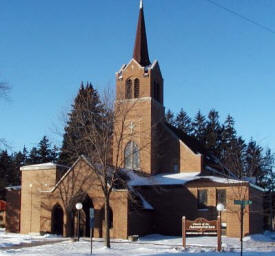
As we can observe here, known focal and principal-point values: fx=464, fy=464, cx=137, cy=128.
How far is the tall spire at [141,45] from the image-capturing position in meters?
48.6

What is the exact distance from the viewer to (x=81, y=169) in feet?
126

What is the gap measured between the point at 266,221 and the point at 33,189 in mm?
40225

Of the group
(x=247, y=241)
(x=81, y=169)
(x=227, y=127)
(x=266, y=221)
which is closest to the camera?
(x=247, y=241)

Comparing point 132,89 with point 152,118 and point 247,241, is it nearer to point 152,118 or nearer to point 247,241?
point 152,118

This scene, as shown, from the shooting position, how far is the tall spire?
48562 millimetres

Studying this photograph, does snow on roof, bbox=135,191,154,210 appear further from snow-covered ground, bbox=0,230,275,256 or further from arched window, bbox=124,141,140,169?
snow-covered ground, bbox=0,230,275,256

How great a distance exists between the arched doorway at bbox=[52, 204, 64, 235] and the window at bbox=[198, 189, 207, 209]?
11842 mm

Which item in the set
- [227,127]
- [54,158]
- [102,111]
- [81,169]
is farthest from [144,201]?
[227,127]

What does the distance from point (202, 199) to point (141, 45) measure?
18112 millimetres

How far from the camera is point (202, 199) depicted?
4031 cm

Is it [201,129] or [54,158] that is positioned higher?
[201,129]

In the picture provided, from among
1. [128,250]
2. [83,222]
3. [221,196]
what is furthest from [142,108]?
[128,250]

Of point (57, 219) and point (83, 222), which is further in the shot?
point (57, 219)

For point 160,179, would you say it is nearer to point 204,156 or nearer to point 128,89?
point 204,156
